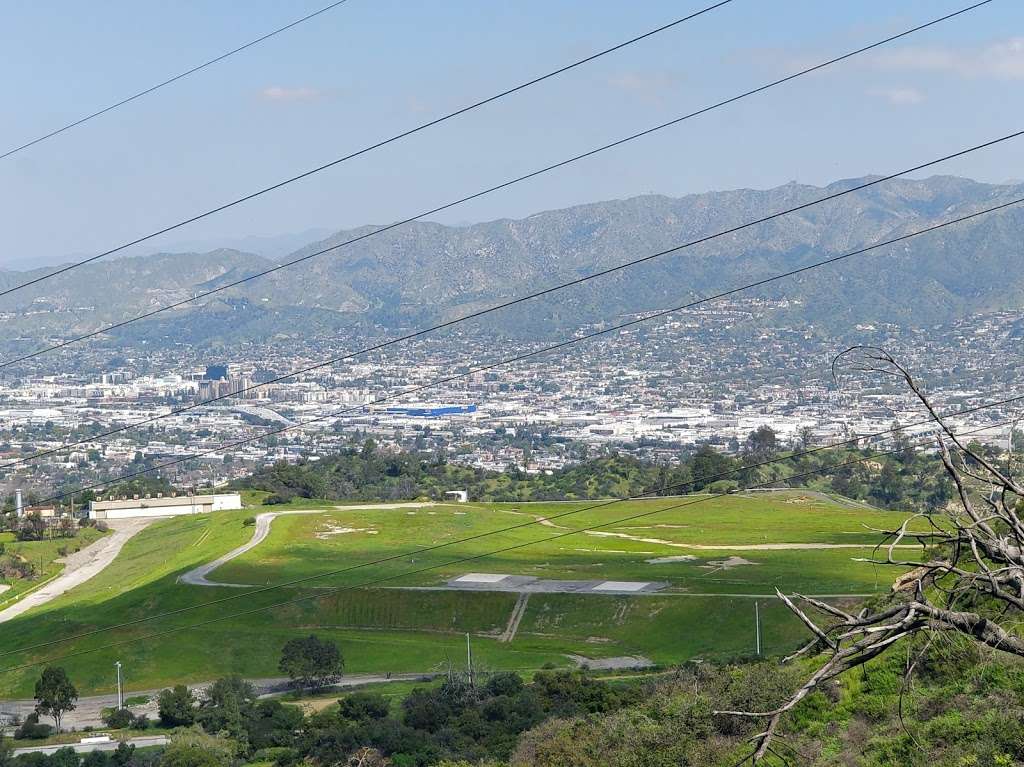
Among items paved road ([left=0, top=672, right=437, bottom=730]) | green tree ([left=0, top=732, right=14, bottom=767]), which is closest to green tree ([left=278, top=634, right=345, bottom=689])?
paved road ([left=0, top=672, right=437, bottom=730])

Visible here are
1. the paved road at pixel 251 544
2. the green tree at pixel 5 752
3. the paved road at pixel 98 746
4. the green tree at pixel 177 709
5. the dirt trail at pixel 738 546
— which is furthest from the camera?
the paved road at pixel 251 544

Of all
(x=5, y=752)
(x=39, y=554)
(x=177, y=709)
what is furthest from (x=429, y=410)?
(x=5, y=752)

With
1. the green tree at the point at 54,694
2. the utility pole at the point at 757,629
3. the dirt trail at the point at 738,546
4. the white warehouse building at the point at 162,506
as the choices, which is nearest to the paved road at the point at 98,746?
the green tree at the point at 54,694

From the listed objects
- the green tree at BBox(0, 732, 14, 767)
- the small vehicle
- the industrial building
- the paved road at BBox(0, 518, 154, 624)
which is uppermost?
the industrial building

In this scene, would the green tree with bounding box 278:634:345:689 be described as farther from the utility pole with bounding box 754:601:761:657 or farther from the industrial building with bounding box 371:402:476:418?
the industrial building with bounding box 371:402:476:418

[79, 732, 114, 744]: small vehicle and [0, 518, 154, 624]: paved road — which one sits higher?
[0, 518, 154, 624]: paved road

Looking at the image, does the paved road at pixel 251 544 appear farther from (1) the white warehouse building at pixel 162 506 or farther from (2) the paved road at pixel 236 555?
(1) the white warehouse building at pixel 162 506

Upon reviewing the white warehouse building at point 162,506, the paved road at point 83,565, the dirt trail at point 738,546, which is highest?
the white warehouse building at point 162,506
